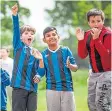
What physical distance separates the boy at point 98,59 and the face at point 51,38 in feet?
1.35

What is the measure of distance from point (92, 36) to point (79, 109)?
2797 mm

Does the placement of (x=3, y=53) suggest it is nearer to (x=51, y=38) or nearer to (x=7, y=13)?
(x=51, y=38)

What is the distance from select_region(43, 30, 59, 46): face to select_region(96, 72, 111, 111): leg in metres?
0.75

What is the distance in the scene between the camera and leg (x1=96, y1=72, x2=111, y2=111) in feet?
14.0

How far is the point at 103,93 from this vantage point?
14.0 feet

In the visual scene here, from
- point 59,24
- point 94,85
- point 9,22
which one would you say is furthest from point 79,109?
point 59,24

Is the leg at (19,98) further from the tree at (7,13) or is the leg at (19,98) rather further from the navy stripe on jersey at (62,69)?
the tree at (7,13)

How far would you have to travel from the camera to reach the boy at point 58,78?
4.65 metres

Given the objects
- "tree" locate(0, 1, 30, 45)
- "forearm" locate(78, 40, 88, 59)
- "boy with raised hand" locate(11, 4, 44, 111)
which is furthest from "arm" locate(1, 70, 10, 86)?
"tree" locate(0, 1, 30, 45)

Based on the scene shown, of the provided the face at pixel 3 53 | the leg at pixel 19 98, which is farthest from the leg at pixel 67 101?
the face at pixel 3 53

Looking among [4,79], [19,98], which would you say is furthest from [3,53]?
[19,98]

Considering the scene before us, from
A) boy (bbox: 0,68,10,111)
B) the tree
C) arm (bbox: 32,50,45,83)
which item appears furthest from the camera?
the tree

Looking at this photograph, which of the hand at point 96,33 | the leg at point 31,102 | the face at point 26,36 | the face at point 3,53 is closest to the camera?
the hand at point 96,33

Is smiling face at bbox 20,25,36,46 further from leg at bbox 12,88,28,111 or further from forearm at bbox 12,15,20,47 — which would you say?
leg at bbox 12,88,28,111
